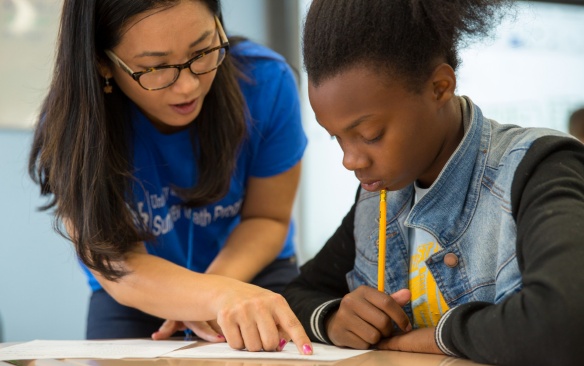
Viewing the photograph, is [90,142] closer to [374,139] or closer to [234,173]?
[234,173]

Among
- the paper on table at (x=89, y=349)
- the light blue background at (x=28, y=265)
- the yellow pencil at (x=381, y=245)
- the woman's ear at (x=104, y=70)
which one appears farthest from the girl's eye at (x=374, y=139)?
the light blue background at (x=28, y=265)

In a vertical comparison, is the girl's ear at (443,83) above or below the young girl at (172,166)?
above

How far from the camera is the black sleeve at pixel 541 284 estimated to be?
80 centimetres

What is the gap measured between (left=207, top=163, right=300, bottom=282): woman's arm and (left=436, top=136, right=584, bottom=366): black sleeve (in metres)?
0.64

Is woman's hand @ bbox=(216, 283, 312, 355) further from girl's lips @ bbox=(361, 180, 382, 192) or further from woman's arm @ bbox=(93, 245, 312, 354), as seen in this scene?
girl's lips @ bbox=(361, 180, 382, 192)

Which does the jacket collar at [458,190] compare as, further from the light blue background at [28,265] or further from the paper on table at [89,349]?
the light blue background at [28,265]

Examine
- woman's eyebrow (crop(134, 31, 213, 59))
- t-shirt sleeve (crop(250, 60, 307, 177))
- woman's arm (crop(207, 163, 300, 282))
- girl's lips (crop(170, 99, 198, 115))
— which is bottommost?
woman's arm (crop(207, 163, 300, 282))

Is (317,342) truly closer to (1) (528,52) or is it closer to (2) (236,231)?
(2) (236,231)

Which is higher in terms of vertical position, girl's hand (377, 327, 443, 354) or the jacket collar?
the jacket collar

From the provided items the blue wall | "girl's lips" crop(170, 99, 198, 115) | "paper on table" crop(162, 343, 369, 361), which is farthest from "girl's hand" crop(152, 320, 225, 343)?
the blue wall

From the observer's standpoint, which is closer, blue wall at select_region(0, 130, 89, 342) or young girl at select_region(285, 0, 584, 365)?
young girl at select_region(285, 0, 584, 365)

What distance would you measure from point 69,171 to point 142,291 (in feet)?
0.78

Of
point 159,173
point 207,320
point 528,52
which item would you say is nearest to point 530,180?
point 207,320

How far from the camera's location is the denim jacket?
3.28 feet
